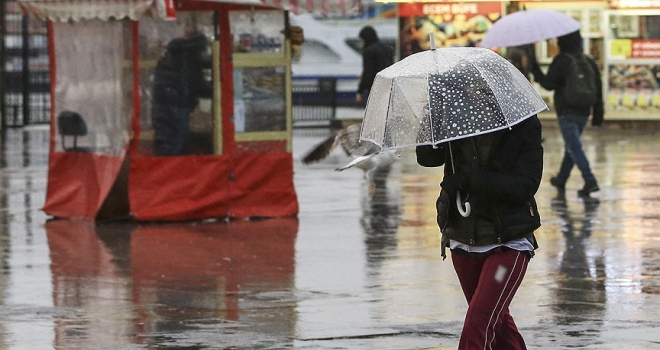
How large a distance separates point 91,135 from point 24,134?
49.0ft

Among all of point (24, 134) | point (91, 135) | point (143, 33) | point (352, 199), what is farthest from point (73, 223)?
point (24, 134)

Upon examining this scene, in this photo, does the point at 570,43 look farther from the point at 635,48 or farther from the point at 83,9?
the point at 635,48

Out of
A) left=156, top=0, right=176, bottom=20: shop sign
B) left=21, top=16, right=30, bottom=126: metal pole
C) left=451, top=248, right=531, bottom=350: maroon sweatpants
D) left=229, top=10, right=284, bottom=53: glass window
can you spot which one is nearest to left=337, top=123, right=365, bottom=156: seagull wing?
left=229, top=10, right=284, bottom=53: glass window

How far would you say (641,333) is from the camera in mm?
7918

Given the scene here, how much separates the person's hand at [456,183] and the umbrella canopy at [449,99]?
20 centimetres

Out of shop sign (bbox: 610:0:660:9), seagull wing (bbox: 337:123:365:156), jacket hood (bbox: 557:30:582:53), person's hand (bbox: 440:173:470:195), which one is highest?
shop sign (bbox: 610:0:660:9)

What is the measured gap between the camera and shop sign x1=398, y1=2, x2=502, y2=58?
28234 mm

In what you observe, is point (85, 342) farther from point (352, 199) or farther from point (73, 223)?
point (352, 199)

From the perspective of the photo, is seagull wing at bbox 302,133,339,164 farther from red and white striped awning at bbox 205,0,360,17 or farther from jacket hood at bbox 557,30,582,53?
jacket hood at bbox 557,30,582,53

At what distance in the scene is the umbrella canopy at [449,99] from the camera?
5.75 m

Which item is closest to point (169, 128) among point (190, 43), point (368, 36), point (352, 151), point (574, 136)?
point (190, 43)

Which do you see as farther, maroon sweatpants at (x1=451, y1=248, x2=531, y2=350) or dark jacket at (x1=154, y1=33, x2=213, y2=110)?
dark jacket at (x1=154, y1=33, x2=213, y2=110)

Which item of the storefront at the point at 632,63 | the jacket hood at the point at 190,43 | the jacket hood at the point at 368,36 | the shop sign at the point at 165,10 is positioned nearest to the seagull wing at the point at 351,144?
the jacket hood at the point at 190,43

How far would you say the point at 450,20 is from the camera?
28.4 meters
